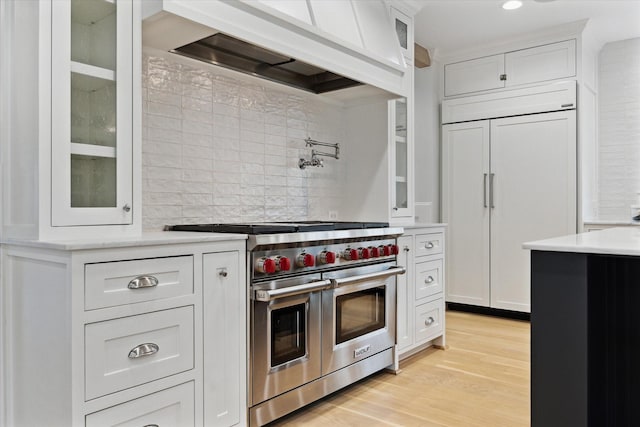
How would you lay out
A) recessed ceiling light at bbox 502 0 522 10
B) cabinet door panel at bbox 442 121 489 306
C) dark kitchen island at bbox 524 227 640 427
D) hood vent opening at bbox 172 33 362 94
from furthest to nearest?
cabinet door panel at bbox 442 121 489 306 → recessed ceiling light at bbox 502 0 522 10 → hood vent opening at bbox 172 33 362 94 → dark kitchen island at bbox 524 227 640 427

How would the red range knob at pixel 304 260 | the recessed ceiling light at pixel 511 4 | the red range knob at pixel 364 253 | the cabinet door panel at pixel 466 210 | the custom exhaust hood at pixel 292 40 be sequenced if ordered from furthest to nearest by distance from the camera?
the cabinet door panel at pixel 466 210 → the recessed ceiling light at pixel 511 4 → the red range knob at pixel 364 253 → the red range knob at pixel 304 260 → the custom exhaust hood at pixel 292 40

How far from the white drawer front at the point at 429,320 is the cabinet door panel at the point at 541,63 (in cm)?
232

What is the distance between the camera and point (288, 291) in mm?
2221

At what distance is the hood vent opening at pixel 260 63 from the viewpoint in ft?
8.38

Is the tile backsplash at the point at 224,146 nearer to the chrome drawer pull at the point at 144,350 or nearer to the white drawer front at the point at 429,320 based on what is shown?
the chrome drawer pull at the point at 144,350

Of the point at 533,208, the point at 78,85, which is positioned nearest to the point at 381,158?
the point at 533,208

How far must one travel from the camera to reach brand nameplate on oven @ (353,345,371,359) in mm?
2738

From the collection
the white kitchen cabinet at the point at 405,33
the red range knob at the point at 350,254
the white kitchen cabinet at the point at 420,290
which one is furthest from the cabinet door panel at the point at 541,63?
the red range knob at the point at 350,254

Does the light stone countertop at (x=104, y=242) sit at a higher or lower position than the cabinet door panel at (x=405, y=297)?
higher

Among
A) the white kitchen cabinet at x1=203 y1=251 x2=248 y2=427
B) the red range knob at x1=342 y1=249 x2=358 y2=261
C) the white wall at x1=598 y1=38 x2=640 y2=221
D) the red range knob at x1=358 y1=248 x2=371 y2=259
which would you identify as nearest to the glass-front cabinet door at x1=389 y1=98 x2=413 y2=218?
the red range knob at x1=358 y1=248 x2=371 y2=259

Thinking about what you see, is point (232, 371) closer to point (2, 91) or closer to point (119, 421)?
point (119, 421)

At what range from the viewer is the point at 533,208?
4.41m

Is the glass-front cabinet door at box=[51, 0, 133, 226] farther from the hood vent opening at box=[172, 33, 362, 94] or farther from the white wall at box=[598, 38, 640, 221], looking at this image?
the white wall at box=[598, 38, 640, 221]

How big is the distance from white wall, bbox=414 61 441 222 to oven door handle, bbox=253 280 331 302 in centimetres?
267
